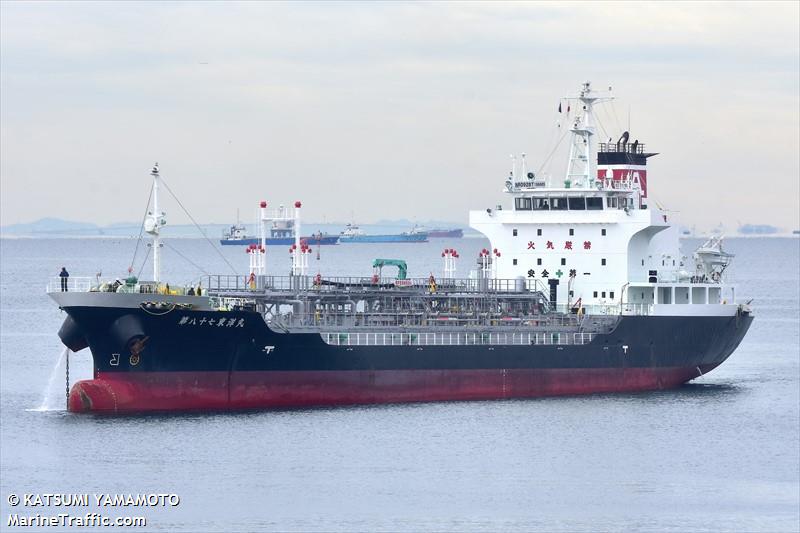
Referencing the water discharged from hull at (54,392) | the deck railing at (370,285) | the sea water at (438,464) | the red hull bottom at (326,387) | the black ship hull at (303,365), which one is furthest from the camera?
the deck railing at (370,285)

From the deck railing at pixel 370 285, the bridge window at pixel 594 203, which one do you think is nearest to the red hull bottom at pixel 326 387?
the deck railing at pixel 370 285

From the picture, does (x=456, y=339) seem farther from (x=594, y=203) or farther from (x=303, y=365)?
(x=594, y=203)

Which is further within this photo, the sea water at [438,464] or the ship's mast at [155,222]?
the ship's mast at [155,222]

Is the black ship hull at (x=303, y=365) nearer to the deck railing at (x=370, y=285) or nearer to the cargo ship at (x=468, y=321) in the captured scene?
the cargo ship at (x=468, y=321)

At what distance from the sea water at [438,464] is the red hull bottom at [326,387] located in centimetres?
80

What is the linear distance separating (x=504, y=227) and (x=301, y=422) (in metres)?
15.9

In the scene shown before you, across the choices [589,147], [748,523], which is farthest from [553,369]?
[748,523]

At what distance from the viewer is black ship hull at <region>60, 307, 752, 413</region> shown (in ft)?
174

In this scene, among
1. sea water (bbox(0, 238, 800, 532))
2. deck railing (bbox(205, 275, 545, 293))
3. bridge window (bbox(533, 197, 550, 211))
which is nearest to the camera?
sea water (bbox(0, 238, 800, 532))

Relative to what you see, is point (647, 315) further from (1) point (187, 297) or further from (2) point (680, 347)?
(1) point (187, 297)

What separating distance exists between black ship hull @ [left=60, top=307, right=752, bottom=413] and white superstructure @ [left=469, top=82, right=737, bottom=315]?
220 centimetres

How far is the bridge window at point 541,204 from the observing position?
6347 cm

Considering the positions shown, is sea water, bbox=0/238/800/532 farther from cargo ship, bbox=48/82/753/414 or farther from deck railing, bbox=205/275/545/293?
deck railing, bbox=205/275/545/293

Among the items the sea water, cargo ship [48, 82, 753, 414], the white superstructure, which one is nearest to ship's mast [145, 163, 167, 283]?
cargo ship [48, 82, 753, 414]
